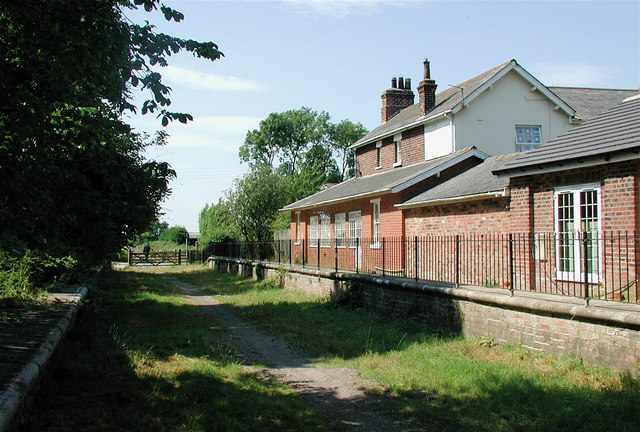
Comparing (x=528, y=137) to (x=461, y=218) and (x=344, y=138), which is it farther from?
(x=344, y=138)

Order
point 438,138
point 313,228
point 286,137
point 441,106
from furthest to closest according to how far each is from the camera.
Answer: point 286,137 → point 313,228 → point 441,106 → point 438,138

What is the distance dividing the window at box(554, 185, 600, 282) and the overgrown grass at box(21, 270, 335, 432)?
6.77m

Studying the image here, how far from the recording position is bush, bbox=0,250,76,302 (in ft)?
30.2

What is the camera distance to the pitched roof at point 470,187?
1409 cm

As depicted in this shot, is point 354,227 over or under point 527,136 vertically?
under

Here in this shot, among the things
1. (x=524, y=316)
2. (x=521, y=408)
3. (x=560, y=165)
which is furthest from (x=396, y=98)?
(x=521, y=408)

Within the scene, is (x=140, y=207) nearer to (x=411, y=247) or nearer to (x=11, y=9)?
(x=11, y=9)

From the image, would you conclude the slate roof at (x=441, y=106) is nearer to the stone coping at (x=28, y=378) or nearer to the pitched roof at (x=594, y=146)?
the pitched roof at (x=594, y=146)

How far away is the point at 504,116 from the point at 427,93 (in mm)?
3343

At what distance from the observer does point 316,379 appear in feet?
24.5

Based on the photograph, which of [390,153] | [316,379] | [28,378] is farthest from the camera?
[390,153]

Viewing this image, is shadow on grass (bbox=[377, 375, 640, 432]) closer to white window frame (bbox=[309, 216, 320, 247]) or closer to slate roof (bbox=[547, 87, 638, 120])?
white window frame (bbox=[309, 216, 320, 247])

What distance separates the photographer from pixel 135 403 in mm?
5789

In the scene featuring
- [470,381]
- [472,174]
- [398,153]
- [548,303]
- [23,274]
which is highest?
[398,153]
